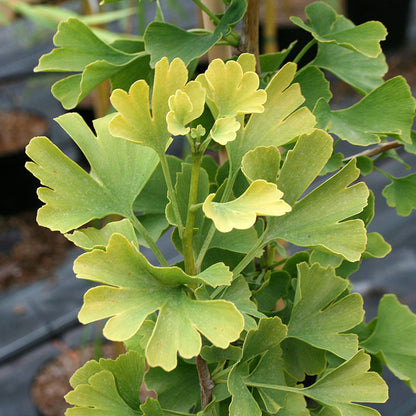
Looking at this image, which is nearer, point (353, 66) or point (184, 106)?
point (184, 106)

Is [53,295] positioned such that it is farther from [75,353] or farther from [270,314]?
[270,314]

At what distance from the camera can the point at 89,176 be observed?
0.34 metres

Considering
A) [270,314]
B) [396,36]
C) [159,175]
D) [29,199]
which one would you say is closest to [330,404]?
[270,314]

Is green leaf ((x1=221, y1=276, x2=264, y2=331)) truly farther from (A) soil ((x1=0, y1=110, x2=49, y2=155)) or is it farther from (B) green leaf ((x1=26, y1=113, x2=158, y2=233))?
(A) soil ((x1=0, y1=110, x2=49, y2=155))

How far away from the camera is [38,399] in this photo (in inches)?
43.9

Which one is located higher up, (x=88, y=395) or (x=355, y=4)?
(x=88, y=395)

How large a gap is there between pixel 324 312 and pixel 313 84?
0.53 ft

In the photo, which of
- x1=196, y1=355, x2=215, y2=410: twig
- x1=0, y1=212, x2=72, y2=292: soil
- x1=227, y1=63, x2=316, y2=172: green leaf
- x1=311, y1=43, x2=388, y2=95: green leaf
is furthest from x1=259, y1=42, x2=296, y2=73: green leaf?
x1=0, y1=212, x2=72, y2=292: soil

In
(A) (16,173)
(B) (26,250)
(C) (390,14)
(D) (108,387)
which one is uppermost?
(D) (108,387)

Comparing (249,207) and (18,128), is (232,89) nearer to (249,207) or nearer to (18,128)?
(249,207)

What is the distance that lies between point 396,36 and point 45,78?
5.24 ft

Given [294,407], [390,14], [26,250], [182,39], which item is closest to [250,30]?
[182,39]

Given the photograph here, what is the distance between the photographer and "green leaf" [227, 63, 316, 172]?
32 cm

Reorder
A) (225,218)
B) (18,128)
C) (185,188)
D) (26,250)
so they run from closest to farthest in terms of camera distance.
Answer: (225,218) < (185,188) < (26,250) < (18,128)
